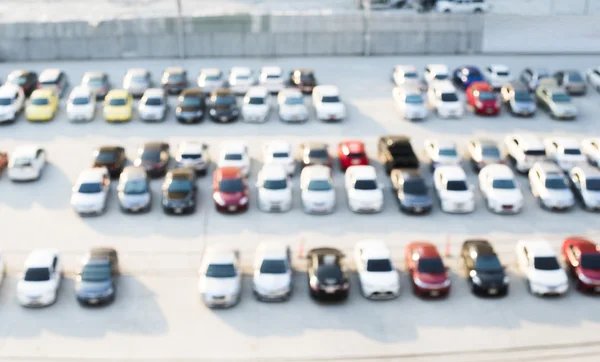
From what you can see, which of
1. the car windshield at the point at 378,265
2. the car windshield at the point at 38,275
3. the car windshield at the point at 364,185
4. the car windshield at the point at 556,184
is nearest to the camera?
the car windshield at the point at 38,275

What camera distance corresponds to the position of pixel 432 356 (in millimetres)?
31047

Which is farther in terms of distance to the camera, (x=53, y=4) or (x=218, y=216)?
(x=53, y=4)

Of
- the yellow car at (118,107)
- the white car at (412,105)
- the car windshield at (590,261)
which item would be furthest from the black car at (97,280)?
the white car at (412,105)

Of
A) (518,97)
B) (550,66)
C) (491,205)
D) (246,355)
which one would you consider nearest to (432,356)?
(246,355)

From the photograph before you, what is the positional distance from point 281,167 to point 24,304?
1251 centimetres

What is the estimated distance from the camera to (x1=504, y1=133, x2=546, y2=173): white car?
141ft

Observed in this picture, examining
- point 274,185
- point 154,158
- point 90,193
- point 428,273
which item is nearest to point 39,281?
point 90,193

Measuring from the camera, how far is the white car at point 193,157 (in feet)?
138

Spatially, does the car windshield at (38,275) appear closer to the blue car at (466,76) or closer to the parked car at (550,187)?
the parked car at (550,187)

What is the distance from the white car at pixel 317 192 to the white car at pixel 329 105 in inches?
325

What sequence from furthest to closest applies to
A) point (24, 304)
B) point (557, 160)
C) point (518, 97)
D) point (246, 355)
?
point (518, 97) < point (557, 160) < point (24, 304) < point (246, 355)

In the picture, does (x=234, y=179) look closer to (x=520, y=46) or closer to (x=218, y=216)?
(x=218, y=216)

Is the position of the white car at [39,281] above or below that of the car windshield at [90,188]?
below

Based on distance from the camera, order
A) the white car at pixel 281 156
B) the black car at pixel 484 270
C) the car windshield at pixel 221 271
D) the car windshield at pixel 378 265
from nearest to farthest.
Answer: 1. the car windshield at pixel 221 271
2. the black car at pixel 484 270
3. the car windshield at pixel 378 265
4. the white car at pixel 281 156
